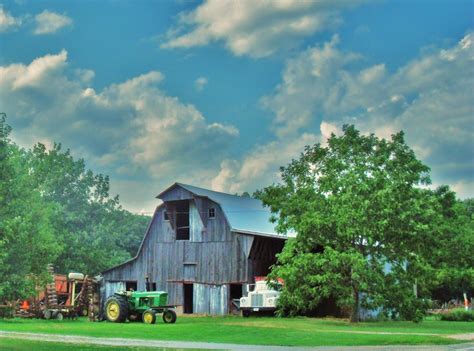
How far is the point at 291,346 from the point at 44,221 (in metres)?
31.5

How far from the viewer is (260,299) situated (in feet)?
146

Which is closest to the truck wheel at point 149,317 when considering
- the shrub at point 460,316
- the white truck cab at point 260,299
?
the white truck cab at point 260,299

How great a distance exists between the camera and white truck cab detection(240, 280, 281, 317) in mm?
44125

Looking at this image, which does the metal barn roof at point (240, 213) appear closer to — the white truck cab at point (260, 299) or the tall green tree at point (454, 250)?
the white truck cab at point (260, 299)

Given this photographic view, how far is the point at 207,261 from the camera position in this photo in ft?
164

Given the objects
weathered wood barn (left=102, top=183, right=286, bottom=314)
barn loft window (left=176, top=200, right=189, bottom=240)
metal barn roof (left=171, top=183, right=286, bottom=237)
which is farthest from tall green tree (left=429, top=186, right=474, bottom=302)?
barn loft window (left=176, top=200, right=189, bottom=240)

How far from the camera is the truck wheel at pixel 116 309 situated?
36094 mm

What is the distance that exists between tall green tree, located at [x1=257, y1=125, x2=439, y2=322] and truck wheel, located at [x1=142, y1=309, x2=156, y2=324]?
7198 millimetres

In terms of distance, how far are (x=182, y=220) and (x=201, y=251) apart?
3.36 metres

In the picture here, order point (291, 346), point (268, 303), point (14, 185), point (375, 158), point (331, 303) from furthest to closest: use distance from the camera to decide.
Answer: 1. point (331, 303)
2. point (268, 303)
3. point (14, 185)
4. point (375, 158)
5. point (291, 346)

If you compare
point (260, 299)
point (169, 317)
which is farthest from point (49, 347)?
point (260, 299)

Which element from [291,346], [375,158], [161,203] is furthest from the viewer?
[161,203]

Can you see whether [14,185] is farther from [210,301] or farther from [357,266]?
[357,266]

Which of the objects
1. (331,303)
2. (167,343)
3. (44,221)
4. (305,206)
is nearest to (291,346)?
(167,343)
